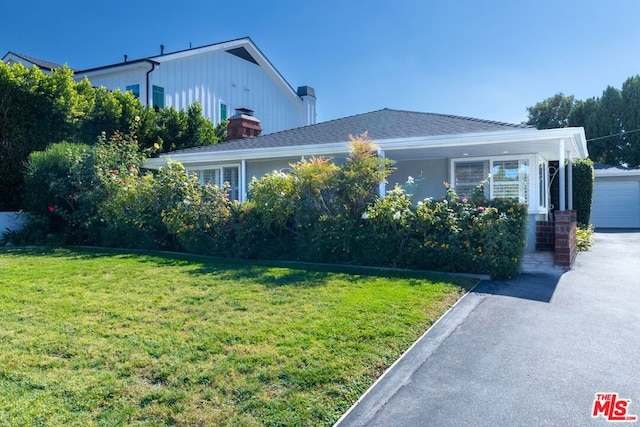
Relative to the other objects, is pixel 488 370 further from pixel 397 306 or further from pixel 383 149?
pixel 383 149

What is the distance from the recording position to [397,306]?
17.6 feet

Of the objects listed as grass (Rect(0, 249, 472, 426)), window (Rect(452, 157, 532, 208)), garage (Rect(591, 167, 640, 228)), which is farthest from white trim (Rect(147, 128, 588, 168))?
garage (Rect(591, 167, 640, 228))

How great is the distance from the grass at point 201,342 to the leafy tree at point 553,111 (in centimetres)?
3368

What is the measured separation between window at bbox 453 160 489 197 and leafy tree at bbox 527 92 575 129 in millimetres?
26570

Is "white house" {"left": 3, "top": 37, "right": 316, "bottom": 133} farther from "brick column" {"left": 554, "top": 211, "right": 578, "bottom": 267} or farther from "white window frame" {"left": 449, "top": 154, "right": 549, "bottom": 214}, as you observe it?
"brick column" {"left": 554, "top": 211, "right": 578, "bottom": 267}

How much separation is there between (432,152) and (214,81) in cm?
1350

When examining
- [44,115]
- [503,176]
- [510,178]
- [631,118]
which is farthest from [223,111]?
[631,118]

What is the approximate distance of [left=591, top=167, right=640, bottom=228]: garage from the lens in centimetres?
2108

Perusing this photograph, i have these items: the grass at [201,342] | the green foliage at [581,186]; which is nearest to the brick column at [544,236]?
the green foliage at [581,186]

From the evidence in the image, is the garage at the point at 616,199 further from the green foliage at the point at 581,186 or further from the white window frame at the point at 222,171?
the white window frame at the point at 222,171

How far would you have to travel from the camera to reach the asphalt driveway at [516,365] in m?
3.19

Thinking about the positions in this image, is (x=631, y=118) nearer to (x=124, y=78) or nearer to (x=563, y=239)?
(x=563, y=239)

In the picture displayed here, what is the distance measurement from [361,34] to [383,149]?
5.63 meters

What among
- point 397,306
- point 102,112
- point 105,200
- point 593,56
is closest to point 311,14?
point 102,112
